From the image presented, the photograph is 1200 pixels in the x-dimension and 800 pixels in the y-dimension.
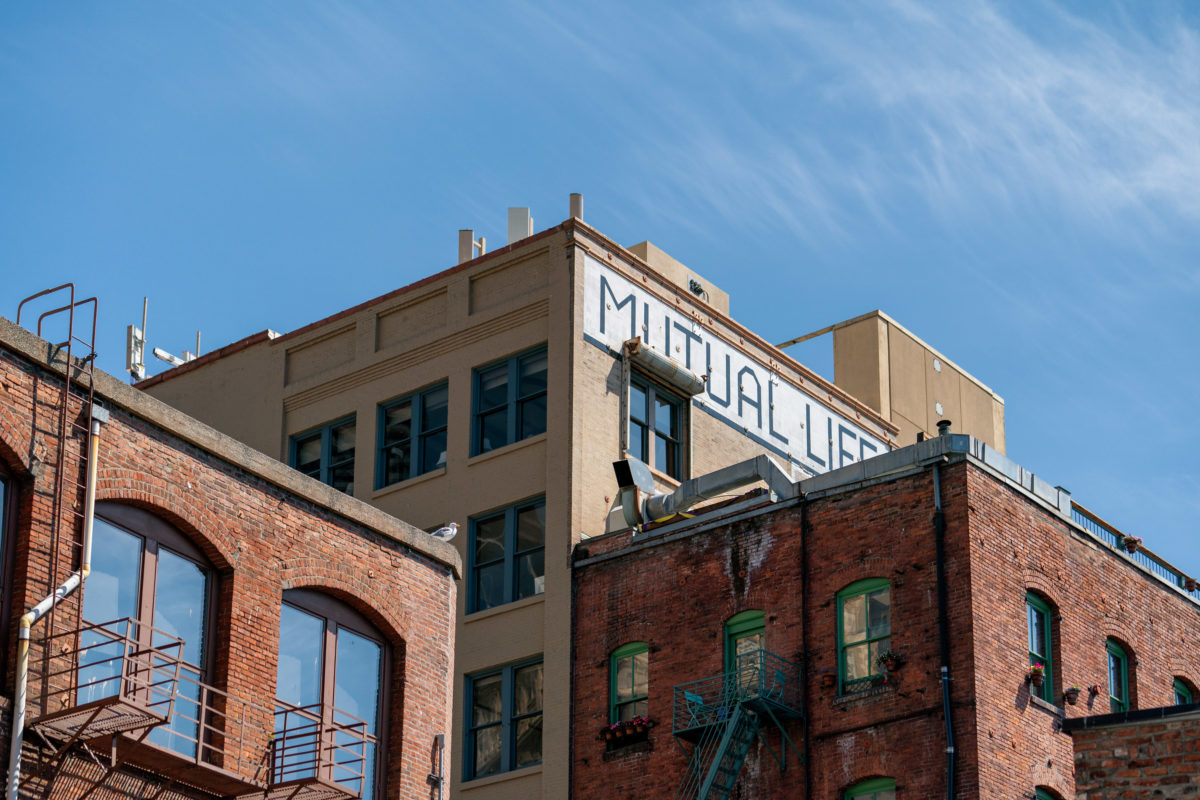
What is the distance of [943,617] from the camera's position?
36.2m

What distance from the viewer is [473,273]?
149 ft

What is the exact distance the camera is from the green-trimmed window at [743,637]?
38.8 metres

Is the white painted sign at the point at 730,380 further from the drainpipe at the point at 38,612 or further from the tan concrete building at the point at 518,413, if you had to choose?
the drainpipe at the point at 38,612

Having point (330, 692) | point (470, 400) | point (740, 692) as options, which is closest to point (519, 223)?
point (470, 400)

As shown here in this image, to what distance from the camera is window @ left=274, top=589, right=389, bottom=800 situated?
993 inches

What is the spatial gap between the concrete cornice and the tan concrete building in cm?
1297

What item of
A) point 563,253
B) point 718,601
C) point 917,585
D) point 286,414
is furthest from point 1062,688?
point 286,414

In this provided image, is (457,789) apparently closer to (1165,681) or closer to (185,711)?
(1165,681)

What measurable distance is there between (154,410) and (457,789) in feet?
61.4

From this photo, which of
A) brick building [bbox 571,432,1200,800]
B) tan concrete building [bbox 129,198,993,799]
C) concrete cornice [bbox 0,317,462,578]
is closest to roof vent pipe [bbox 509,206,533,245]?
tan concrete building [bbox 129,198,993,799]

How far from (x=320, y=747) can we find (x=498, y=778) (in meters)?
15.9

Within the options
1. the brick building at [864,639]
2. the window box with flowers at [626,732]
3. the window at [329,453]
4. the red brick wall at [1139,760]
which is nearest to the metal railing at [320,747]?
the red brick wall at [1139,760]

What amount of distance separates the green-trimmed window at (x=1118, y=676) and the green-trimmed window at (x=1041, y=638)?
2.09 meters

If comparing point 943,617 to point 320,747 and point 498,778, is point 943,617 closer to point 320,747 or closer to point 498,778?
point 498,778
